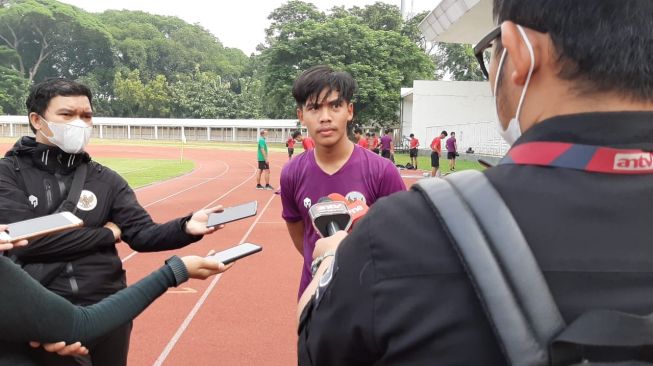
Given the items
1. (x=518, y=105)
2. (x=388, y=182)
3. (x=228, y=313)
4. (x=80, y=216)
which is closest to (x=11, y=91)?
(x=228, y=313)

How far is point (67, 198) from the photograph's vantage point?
2.13 meters

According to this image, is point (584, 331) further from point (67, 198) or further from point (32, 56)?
point (32, 56)

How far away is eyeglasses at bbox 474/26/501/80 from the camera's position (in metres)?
0.96

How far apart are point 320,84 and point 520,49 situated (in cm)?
192

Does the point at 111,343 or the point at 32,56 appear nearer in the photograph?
the point at 111,343

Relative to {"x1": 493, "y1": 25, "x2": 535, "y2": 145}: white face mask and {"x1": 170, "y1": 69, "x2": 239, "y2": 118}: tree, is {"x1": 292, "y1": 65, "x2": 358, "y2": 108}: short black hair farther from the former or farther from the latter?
{"x1": 170, "y1": 69, "x2": 239, "y2": 118}: tree

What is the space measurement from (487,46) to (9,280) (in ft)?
4.29

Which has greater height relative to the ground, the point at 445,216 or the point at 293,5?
the point at 293,5

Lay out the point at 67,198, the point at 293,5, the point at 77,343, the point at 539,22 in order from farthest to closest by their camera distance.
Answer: the point at 293,5
the point at 67,198
the point at 77,343
the point at 539,22

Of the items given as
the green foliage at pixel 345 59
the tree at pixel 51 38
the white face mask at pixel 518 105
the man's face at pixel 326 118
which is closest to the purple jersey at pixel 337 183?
the man's face at pixel 326 118

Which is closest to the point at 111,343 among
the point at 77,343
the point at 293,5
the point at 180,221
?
the point at 180,221

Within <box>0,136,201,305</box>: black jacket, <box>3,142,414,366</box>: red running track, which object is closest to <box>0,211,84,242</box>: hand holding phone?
<box>0,136,201,305</box>: black jacket

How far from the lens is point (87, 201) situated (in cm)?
218

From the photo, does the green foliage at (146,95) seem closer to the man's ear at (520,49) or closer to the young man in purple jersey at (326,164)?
the young man in purple jersey at (326,164)
